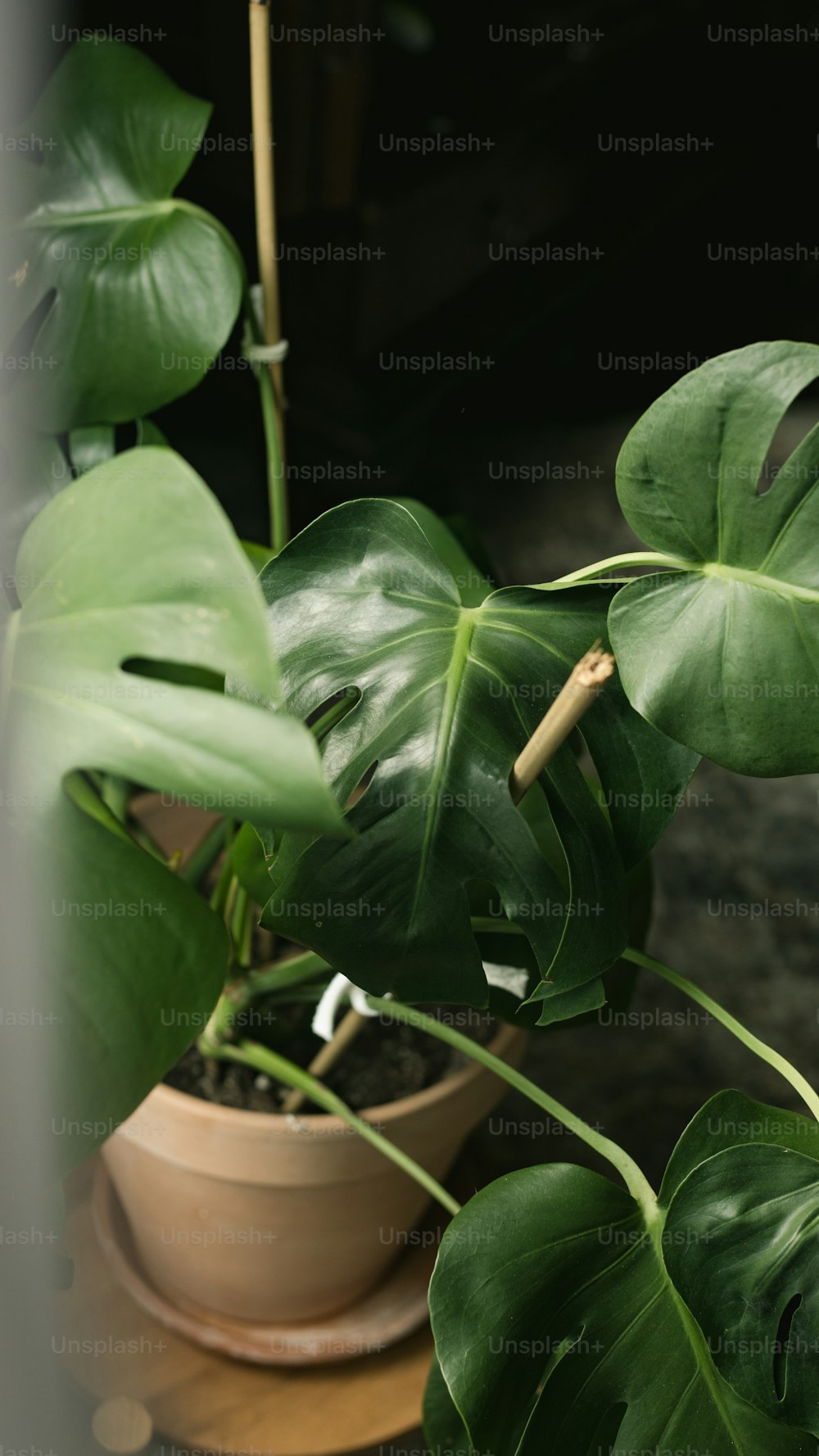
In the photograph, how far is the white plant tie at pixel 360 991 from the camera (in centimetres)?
88

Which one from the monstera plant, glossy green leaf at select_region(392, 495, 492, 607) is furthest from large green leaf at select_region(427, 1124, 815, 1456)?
glossy green leaf at select_region(392, 495, 492, 607)

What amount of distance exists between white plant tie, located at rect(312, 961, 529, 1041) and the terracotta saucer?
39cm

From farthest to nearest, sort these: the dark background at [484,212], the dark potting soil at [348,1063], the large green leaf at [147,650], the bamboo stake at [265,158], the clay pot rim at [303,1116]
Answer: the dark background at [484,212], the dark potting soil at [348,1063], the clay pot rim at [303,1116], the bamboo stake at [265,158], the large green leaf at [147,650]

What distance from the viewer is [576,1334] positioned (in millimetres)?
684

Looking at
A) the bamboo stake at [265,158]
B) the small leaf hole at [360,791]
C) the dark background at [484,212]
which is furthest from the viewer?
the dark background at [484,212]

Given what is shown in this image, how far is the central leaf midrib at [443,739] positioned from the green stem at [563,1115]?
0.10 m

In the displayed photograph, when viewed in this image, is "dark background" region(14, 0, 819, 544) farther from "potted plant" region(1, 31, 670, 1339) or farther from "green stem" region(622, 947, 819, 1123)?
"green stem" region(622, 947, 819, 1123)

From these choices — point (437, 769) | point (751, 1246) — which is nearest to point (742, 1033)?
point (751, 1246)

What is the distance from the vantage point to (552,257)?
5.69 ft

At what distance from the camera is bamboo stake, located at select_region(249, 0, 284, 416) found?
0.81 meters

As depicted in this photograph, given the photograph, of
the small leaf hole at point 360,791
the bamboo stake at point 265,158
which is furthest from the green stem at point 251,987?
the bamboo stake at point 265,158

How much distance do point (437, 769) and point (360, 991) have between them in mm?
270

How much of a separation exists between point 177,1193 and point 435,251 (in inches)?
46.9

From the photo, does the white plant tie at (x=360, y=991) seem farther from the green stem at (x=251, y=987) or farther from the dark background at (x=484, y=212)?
the dark background at (x=484, y=212)
